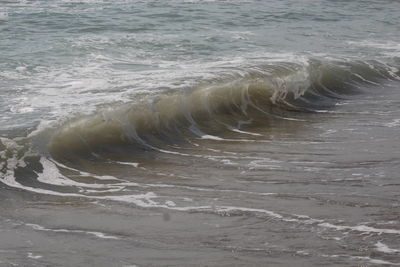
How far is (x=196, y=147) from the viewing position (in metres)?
6.30

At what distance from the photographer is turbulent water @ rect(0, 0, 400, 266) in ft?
13.5

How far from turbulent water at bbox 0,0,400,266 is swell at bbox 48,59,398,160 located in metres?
0.02

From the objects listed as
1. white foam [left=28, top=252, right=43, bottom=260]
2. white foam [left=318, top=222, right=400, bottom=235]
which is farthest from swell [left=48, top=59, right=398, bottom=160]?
white foam [left=318, top=222, right=400, bottom=235]

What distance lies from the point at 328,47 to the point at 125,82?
467 cm

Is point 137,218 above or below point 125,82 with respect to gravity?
below

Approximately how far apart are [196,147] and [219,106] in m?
1.70

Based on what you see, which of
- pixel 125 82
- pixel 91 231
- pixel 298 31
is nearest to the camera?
pixel 91 231

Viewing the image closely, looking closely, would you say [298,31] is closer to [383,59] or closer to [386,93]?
[383,59]

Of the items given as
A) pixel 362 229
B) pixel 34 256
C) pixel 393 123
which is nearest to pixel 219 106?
pixel 393 123

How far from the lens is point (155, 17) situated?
1429 cm

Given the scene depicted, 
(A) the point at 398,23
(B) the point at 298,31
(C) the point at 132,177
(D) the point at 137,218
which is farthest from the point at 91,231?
(A) the point at 398,23

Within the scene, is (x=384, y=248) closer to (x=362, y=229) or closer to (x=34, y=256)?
(x=362, y=229)

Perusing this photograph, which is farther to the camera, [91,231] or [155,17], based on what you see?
[155,17]

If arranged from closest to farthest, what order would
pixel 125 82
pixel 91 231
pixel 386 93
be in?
pixel 91 231
pixel 125 82
pixel 386 93
